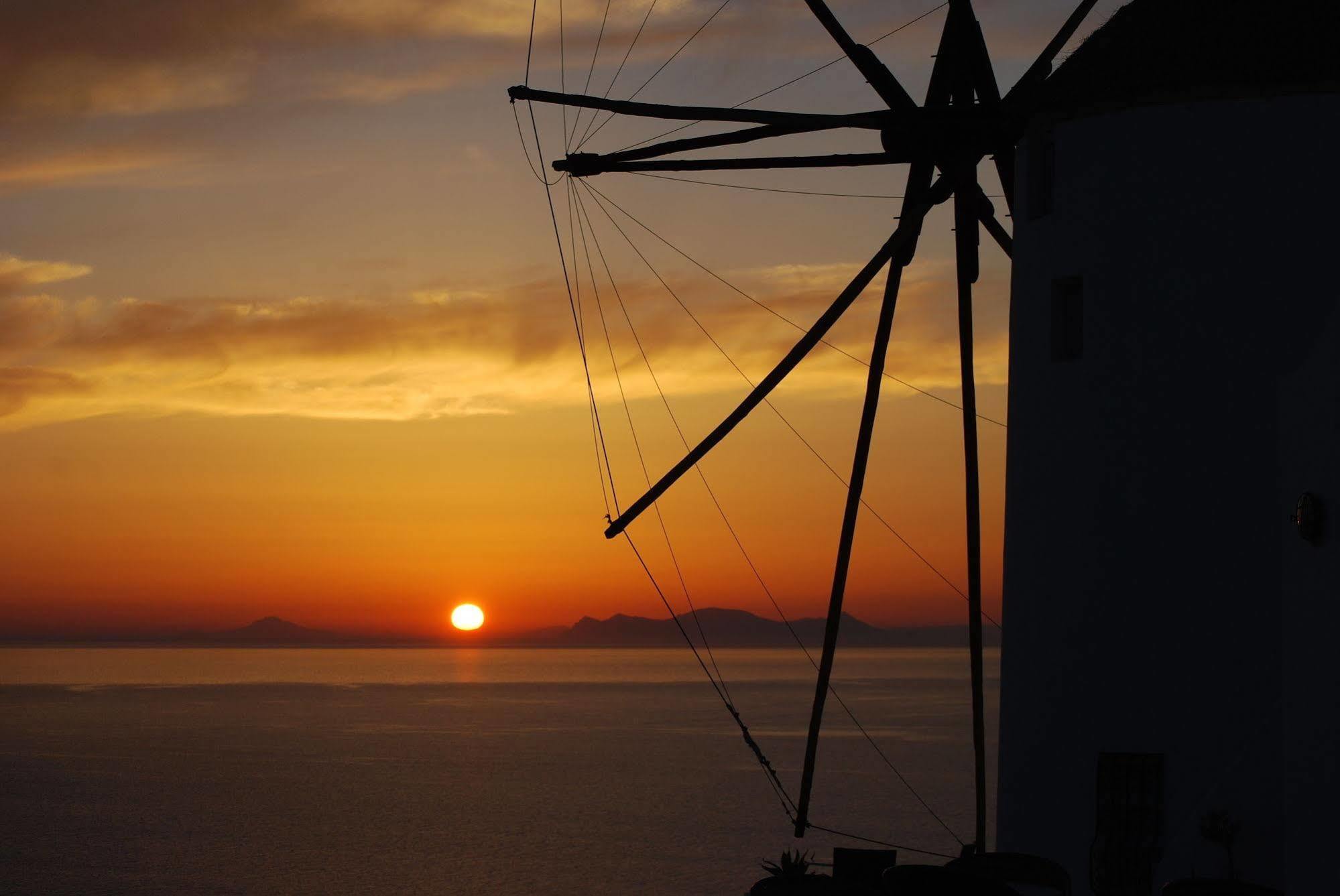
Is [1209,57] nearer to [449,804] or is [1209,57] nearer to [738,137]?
[738,137]

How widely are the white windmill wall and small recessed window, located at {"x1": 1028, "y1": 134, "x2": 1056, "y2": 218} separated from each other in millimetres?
673

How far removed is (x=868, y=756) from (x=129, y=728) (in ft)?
230

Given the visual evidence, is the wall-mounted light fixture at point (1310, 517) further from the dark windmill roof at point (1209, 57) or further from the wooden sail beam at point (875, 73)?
the wooden sail beam at point (875, 73)

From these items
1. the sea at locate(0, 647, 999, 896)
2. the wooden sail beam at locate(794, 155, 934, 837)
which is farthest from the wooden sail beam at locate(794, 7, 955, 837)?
the sea at locate(0, 647, 999, 896)

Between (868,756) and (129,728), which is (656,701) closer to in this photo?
(129,728)

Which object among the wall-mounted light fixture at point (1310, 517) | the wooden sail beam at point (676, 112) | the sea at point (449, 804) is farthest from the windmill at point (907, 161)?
the sea at point (449, 804)

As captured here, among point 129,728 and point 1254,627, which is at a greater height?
point 1254,627

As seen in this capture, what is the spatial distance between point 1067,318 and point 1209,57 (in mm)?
3165

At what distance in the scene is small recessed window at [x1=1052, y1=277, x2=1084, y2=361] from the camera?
17.3 meters

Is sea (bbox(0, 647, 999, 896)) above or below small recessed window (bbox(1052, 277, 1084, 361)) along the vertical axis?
below

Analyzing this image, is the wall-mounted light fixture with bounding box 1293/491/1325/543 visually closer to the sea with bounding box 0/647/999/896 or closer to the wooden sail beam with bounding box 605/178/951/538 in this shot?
the wooden sail beam with bounding box 605/178/951/538

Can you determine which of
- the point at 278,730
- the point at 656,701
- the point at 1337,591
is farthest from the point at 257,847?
the point at 656,701

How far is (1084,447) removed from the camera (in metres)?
16.9

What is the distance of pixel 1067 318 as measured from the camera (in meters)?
17.5
